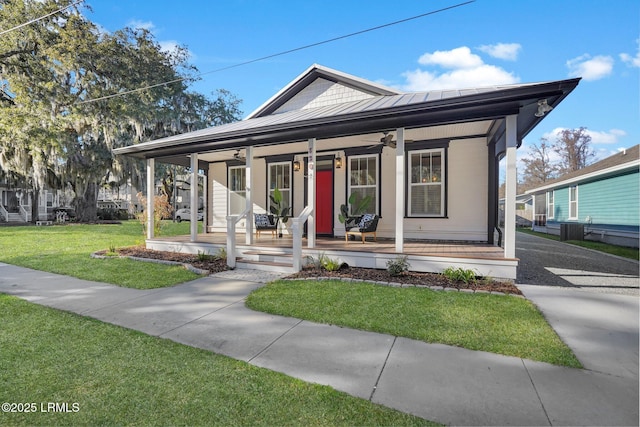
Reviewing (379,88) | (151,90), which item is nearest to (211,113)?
(151,90)

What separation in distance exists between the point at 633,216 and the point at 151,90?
2289cm

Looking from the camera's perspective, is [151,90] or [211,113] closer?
[151,90]

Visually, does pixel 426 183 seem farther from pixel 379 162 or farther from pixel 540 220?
pixel 540 220

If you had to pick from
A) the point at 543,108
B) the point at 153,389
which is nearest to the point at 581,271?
the point at 543,108

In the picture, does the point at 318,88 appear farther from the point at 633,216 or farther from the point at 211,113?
the point at 211,113

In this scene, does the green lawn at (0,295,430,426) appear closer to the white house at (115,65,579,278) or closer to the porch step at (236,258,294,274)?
the porch step at (236,258,294,274)

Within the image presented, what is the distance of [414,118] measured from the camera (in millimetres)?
5824

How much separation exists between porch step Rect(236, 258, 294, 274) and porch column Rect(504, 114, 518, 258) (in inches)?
157

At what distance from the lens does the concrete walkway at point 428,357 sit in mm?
2227

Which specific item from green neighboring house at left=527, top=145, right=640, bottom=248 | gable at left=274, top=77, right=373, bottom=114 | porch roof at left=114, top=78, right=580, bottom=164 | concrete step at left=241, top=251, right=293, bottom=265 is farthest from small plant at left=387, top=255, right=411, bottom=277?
green neighboring house at left=527, top=145, right=640, bottom=248

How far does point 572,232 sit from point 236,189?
48.3 ft

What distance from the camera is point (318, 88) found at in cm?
1052

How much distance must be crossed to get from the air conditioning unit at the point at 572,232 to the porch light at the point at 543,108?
38.7 feet

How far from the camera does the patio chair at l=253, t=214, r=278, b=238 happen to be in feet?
30.1
